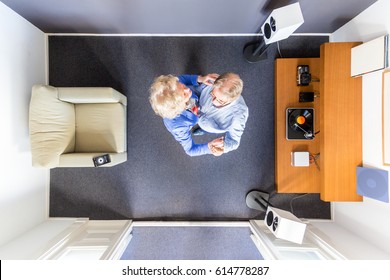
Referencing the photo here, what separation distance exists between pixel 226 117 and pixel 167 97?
0.57m

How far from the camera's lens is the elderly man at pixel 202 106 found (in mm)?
1639

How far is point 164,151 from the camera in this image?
2711mm

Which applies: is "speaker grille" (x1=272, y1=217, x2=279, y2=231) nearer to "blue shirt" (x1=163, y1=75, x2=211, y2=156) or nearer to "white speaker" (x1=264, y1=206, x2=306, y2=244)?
"white speaker" (x1=264, y1=206, x2=306, y2=244)

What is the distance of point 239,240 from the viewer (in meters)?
2.76

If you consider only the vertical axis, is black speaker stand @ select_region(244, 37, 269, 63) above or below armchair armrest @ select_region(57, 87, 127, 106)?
above

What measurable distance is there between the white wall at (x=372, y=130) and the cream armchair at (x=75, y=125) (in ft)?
7.43

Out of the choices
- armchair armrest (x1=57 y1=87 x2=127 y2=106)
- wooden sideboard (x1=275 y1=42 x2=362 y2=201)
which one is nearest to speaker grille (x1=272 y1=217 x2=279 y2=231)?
wooden sideboard (x1=275 y1=42 x2=362 y2=201)

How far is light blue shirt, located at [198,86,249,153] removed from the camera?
1906 mm

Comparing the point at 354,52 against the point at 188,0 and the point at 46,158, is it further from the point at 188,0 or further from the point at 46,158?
the point at 46,158

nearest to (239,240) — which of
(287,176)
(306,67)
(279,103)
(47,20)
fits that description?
(287,176)

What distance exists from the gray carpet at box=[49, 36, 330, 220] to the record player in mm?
294

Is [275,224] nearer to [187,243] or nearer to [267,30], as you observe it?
[187,243]

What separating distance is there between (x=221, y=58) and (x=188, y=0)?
2.98 ft

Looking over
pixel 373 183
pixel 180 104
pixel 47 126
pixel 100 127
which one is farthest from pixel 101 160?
pixel 373 183
